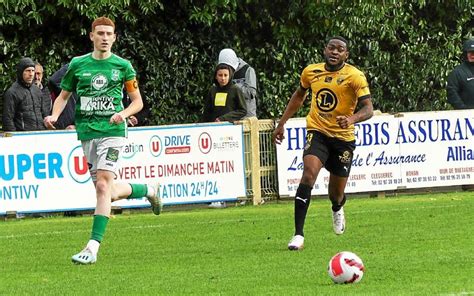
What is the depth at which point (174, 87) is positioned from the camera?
24672mm

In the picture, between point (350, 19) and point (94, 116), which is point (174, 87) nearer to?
point (350, 19)

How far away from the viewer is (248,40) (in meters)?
25.5

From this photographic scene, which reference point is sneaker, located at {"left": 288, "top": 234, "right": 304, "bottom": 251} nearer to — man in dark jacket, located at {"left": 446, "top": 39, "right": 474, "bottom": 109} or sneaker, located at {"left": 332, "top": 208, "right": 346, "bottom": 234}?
sneaker, located at {"left": 332, "top": 208, "right": 346, "bottom": 234}

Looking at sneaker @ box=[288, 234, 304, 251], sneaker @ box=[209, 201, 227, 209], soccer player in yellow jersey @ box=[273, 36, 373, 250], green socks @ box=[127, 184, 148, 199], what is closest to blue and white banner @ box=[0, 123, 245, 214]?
sneaker @ box=[209, 201, 227, 209]

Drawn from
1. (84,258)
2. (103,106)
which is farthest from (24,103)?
(84,258)

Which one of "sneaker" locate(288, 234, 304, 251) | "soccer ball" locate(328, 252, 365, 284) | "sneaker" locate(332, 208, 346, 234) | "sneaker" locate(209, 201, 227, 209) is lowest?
"sneaker" locate(209, 201, 227, 209)

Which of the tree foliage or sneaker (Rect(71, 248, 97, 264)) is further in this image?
the tree foliage

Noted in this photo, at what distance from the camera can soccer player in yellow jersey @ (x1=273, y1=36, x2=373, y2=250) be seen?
1361 centimetres

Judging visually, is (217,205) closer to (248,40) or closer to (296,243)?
(248,40)

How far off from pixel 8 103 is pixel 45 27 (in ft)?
13.9

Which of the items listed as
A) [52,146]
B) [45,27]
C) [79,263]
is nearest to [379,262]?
[79,263]

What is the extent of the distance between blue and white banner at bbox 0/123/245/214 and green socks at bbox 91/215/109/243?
612cm

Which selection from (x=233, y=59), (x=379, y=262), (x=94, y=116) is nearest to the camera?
(x=379, y=262)

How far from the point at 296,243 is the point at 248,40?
12.8 m
